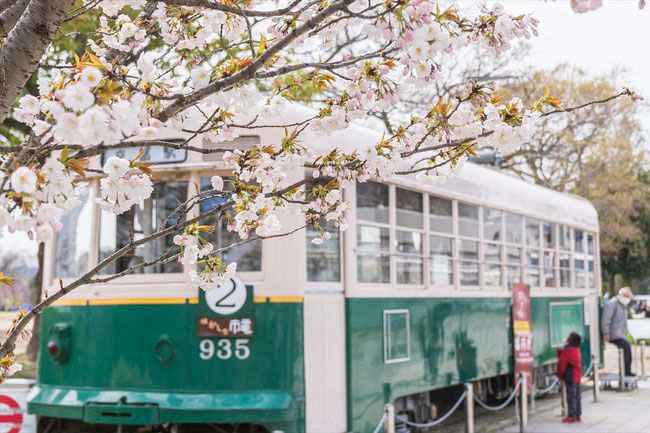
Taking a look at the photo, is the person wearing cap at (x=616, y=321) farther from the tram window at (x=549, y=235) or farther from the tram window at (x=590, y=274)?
the tram window at (x=549, y=235)

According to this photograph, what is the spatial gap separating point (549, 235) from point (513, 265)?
1.53 meters

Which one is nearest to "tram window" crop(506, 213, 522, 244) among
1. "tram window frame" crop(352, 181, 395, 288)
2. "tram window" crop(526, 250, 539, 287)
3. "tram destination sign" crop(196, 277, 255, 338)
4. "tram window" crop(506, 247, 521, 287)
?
"tram window" crop(506, 247, 521, 287)

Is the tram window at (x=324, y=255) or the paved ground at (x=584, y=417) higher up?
the tram window at (x=324, y=255)

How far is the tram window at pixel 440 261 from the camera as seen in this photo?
7.96 metres

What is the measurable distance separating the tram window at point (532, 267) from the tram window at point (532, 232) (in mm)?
108

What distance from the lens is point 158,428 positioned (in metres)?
6.34

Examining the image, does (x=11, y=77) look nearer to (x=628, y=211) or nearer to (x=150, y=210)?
(x=150, y=210)

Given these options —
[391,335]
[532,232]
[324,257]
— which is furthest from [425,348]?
[532,232]

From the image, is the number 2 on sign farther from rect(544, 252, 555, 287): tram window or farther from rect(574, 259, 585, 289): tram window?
rect(574, 259, 585, 289): tram window

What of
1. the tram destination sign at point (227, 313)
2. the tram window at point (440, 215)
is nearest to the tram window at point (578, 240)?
the tram window at point (440, 215)

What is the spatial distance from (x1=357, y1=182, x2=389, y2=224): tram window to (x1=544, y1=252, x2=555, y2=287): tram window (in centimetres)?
457

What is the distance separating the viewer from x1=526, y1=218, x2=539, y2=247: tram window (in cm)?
1039

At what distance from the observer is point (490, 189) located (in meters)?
9.31

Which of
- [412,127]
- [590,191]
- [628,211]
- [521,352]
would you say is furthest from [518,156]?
[412,127]
